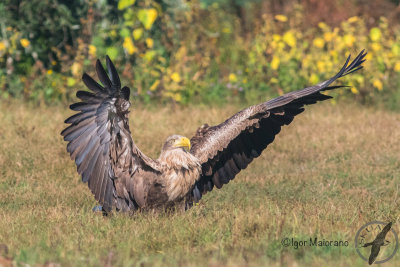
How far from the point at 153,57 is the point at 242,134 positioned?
457 centimetres

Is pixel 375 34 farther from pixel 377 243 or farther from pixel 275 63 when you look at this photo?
pixel 377 243

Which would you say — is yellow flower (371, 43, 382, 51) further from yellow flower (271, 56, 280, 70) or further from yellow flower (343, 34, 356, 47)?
yellow flower (271, 56, 280, 70)

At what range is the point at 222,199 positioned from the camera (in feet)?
23.2

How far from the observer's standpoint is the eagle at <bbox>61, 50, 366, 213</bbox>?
552 centimetres

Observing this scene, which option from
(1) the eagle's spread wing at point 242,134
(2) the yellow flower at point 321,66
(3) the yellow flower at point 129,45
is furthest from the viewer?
(2) the yellow flower at point 321,66

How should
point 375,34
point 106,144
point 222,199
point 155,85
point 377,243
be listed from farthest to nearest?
point 375,34 < point 155,85 < point 222,199 < point 106,144 < point 377,243

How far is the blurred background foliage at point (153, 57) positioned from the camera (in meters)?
10.9

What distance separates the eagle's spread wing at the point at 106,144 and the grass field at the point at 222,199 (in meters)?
0.27

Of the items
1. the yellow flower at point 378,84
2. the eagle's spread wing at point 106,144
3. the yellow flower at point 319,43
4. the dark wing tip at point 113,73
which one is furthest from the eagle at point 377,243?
the yellow flower at point 319,43

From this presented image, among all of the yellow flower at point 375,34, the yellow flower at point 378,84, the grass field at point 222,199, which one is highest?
the yellow flower at point 375,34

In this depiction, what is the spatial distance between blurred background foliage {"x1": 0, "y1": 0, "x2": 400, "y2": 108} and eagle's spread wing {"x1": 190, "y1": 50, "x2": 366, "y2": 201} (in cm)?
391

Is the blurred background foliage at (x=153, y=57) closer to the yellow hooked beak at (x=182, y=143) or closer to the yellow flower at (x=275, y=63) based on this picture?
the yellow flower at (x=275, y=63)

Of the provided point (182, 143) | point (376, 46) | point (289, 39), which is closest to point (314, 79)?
point (289, 39)

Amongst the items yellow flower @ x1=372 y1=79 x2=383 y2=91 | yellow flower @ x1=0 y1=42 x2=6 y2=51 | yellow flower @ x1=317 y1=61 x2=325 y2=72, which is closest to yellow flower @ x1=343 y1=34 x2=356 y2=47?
yellow flower @ x1=317 y1=61 x2=325 y2=72
